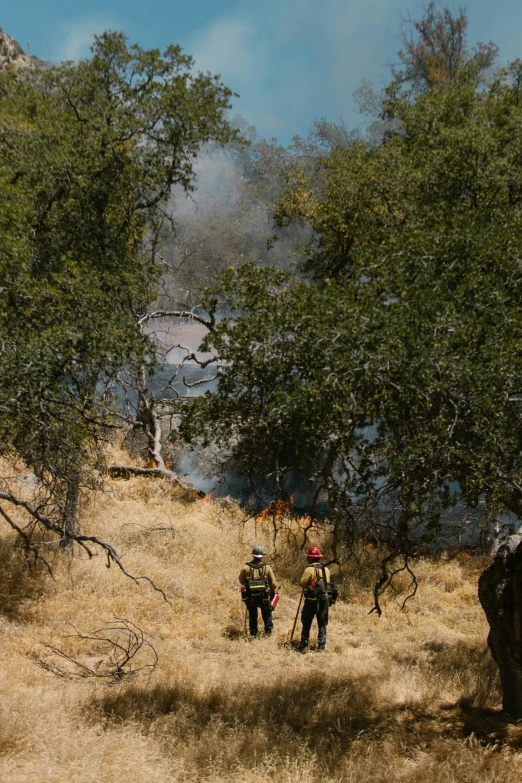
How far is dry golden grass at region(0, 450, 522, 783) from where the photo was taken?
711cm

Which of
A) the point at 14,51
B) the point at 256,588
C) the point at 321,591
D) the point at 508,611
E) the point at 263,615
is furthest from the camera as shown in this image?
the point at 14,51

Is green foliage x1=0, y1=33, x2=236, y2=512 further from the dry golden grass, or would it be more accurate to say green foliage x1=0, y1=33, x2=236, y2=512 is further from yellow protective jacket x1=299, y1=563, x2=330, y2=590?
yellow protective jacket x1=299, y1=563, x2=330, y2=590

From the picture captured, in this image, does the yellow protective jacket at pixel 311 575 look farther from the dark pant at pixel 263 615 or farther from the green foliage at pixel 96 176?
the green foliage at pixel 96 176

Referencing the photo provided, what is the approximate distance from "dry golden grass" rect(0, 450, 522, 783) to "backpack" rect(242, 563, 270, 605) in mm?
768

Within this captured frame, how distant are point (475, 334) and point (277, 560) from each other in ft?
33.1

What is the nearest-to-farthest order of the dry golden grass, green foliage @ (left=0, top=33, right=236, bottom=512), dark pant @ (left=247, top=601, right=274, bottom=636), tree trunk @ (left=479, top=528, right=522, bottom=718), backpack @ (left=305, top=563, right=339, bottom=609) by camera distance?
the dry golden grass
tree trunk @ (left=479, top=528, right=522, bottom=718)
green foliage @ (left=0, top=33, right=236, bottom=512)
backpack @ (left=305, top=563, right=339, bottom=609)
dark pant @ (left=247, top=601, right=274, bottom=636)

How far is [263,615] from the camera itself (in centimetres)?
1188

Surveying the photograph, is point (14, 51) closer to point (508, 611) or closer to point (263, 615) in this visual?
point (263, 615)

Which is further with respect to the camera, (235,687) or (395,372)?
(235,687)

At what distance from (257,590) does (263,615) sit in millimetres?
665

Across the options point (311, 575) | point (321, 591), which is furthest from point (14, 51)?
point (321, 591)

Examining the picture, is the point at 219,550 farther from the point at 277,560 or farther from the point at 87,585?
the point at 87,585

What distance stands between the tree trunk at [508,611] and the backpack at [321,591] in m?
3.44

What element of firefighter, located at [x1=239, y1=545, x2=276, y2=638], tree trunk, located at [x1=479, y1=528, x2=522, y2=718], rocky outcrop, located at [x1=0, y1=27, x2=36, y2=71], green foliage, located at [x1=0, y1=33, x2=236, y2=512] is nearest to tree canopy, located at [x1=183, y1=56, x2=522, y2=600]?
tree trunk, located at [x1=479, y1=528, x2=522, y2=718]
